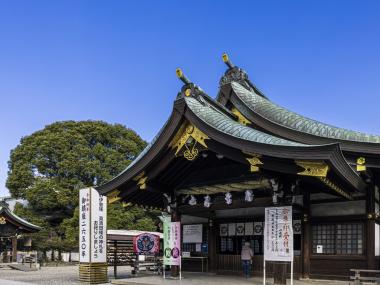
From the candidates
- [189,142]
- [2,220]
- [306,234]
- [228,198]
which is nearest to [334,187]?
[306,234]

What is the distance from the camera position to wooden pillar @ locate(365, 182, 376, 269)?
1447 cm

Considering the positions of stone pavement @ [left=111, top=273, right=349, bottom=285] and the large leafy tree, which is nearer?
stone pavement @ [left=111, top=273, right=349, bottom=285]

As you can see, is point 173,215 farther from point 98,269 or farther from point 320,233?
point 320,233

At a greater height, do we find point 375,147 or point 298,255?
point 375,147

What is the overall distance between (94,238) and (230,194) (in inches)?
215

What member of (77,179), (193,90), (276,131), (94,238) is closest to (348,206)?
(276,131)

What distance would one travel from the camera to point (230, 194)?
15.6m

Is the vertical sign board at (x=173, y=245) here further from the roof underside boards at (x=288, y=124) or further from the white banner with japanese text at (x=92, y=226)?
the roof underside boards at (x=288, y=124)

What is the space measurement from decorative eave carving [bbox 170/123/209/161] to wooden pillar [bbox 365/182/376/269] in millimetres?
5750

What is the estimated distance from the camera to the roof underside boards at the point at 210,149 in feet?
39.7

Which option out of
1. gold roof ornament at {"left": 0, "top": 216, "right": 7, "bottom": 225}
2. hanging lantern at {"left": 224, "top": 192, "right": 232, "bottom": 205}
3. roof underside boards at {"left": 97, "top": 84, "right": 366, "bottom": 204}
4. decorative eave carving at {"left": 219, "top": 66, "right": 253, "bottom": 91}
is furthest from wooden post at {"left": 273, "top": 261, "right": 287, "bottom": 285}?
gold roof ornament at {"left": 0, "top": 216, "right": 7, "bottom": 225}

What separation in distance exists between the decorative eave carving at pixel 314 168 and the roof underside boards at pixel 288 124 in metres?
3.46

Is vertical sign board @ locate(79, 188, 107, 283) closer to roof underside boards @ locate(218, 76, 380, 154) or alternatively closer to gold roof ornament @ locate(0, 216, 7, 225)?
roof underside boards @ locate(218, 76, 380, 154)

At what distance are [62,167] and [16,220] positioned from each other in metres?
7.17
